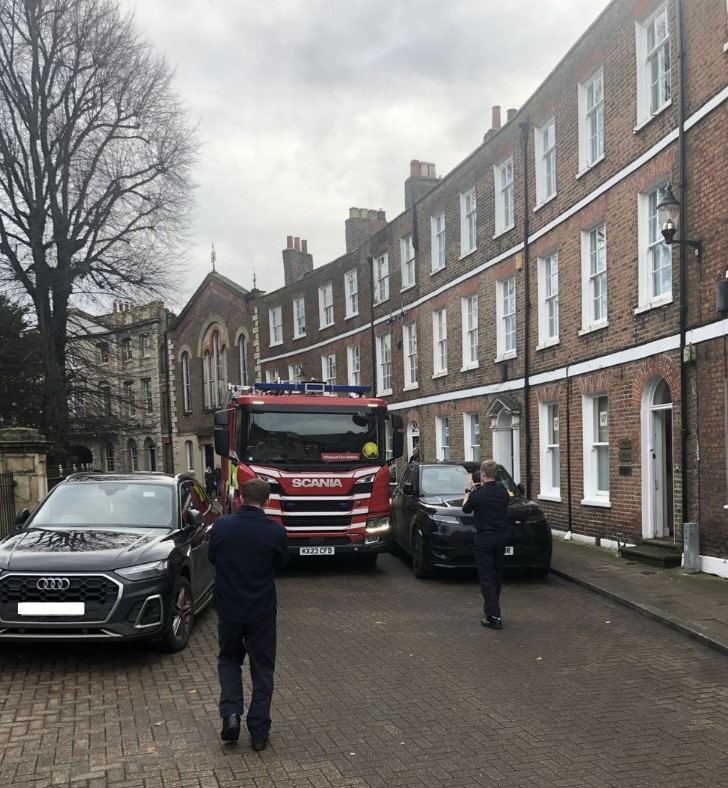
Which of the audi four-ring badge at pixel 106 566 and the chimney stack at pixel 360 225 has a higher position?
the chimney stack at pixel 360 225

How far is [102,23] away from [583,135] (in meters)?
15.0

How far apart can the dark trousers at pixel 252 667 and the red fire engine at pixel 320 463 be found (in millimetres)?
6073

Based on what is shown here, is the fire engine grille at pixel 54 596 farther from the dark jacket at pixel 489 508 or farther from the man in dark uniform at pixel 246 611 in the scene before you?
the dark jacket at pixel 489 508

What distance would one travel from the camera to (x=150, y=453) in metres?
48.0

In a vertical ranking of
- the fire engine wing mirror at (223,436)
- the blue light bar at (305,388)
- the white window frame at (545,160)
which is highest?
the white window frame at (545,160)

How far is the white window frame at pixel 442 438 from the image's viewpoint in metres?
21.4

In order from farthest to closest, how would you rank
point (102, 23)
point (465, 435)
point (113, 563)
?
1. point (102, 23)
2. point (465, 435)
3. point (113, 563)

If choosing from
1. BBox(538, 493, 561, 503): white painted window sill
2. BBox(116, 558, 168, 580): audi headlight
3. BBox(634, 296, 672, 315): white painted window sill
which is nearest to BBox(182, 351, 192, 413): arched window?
BBox(538, 493, 561, 503): white painted window sill

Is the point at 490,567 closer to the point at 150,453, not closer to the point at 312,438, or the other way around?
the point at 312,438

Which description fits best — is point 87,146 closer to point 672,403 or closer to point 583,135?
point 583,135

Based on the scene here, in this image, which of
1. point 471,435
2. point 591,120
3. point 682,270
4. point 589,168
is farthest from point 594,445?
point 591,120

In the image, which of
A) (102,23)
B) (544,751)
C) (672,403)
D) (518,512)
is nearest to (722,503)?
(672,403)

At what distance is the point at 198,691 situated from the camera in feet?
18.7

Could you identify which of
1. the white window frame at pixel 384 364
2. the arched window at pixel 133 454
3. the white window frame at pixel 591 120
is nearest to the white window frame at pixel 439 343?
the white window frame at pixel 384 364
